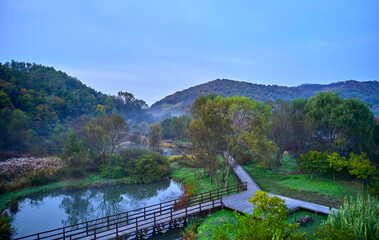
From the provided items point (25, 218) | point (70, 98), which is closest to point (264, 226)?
point (25, 218)

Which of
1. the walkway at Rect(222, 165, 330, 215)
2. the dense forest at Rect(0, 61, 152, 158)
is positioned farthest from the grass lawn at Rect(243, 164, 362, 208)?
the dense forest at Rect(0, 61, 152, 158)

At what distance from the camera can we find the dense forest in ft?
112

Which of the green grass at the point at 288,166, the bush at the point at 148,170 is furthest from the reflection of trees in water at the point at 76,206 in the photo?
the green grass at the point at 288,166

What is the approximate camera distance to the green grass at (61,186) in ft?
61.6

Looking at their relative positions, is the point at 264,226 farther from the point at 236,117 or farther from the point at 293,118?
the point at 293,118

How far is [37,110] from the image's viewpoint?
50.0 meters

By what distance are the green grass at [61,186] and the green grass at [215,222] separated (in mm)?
14200

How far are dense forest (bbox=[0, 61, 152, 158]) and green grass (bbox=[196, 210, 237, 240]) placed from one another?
89.1 ft

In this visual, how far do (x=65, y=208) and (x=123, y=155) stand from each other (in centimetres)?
1101

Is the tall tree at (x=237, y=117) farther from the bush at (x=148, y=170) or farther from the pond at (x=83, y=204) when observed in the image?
the bush at (x=148, y=170)

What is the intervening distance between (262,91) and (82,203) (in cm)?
10815

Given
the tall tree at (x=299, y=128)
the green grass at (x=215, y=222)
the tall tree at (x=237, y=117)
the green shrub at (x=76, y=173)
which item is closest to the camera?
the green grass at (x=215, y=222)

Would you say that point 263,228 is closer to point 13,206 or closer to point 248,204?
point 248,204

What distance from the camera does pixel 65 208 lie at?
60.3ft
